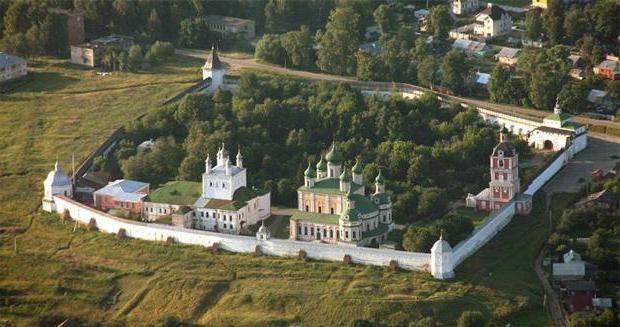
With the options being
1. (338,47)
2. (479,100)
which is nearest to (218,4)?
(338,47)

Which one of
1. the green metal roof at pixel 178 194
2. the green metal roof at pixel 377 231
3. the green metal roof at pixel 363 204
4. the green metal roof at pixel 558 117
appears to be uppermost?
the green metal roof at pixel 558 117

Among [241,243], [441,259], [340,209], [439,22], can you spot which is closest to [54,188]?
[241,243]

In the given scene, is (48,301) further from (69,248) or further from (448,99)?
(448,99)

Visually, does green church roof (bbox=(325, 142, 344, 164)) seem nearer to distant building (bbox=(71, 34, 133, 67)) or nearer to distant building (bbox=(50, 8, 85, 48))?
distant building (bbox=(71, 34, 133, 67))

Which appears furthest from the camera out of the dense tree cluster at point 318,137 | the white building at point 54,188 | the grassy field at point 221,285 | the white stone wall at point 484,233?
the dense tree cluster at point 318,137

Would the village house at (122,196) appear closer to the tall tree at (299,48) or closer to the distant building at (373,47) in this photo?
the tall tree at (299,48)

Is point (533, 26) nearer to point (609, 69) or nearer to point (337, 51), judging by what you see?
point (609, 69)

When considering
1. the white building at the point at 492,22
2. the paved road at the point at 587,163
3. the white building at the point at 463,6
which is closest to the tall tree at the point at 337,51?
the white building at the point at 492,22
